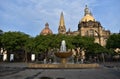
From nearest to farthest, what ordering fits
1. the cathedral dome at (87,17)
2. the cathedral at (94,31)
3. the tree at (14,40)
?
the tree at (14,40), the cathedral at (94,31), the cathedral dome at (87,17)

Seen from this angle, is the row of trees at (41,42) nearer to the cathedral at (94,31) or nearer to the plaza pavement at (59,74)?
the cathedral at (94,31)

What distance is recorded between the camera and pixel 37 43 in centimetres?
6662

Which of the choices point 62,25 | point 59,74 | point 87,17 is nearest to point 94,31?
point 87,17

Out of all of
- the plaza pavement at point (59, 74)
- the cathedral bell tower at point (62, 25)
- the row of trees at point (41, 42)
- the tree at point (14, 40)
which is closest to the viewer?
the plaza pavement at point (59, 74)

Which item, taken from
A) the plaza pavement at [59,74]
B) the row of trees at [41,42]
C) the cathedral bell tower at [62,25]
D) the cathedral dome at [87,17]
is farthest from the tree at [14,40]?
the plaza pavement at [59,74]

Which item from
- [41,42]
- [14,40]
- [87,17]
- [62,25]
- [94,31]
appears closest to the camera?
[41,42]

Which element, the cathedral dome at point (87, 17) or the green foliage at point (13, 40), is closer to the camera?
the green foliage at point (13, 40)

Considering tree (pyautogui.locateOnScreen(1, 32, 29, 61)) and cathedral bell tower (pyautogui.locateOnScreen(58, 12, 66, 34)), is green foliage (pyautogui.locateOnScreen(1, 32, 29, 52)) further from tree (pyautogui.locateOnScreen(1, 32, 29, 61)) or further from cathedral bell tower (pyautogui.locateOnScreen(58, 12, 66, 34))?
cathedral bell tower (pyautogui.locateOnScreen(58, 12, 66, 34))

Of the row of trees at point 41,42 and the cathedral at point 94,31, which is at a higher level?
the cathedral at point 94,31

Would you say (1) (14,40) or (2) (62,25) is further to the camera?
(2) (62,25)

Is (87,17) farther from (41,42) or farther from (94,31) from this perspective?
(41,42)

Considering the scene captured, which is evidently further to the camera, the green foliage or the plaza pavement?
the green foliage

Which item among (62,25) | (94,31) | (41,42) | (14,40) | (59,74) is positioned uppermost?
(62,25)

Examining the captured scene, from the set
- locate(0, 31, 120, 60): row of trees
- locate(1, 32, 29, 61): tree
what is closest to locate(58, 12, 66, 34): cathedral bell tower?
locate(0, 31, 120, 60): row of trees
